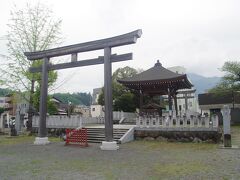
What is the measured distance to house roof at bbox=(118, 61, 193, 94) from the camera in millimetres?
17844

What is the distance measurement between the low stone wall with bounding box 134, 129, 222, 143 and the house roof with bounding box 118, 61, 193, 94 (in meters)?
4.47

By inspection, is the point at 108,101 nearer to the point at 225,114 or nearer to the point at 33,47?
the point at 225,114

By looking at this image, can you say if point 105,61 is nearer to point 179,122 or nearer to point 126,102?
point 179,122

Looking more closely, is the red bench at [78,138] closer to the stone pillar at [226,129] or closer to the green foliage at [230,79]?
the stone pillar at [226,129]

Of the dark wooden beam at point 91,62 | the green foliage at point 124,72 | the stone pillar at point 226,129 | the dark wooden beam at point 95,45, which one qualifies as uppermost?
the green foliage at point 124,72

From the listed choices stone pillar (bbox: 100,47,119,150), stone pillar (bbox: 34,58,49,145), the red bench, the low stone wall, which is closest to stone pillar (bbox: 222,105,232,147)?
the low stone wall

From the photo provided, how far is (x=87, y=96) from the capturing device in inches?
4724

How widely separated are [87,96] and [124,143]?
107097mm

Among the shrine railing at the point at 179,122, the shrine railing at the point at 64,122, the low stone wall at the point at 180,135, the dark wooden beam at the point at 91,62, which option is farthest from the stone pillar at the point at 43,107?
the shrine railing at the point at 179,122

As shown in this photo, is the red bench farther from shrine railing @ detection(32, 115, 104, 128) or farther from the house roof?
the house roof

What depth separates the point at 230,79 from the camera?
30062mm

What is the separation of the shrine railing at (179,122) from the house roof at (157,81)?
12.0 ft

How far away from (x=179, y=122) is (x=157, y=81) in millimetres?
4486

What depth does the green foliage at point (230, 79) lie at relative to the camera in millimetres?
29609
